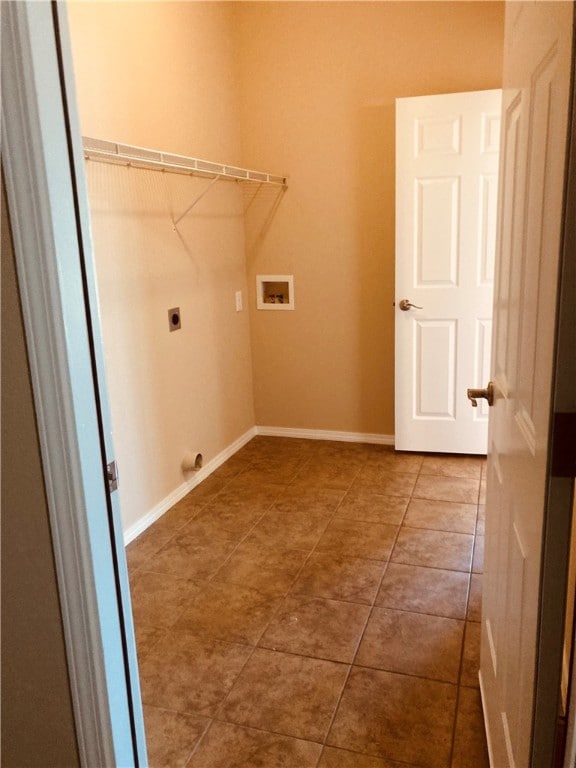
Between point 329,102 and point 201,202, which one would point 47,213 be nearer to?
point 201,202

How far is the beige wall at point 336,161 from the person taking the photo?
360cm

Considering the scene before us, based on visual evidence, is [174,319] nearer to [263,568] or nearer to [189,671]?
[263,568]

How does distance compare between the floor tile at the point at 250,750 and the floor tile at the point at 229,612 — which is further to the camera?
the floor tile at the point at 229,612

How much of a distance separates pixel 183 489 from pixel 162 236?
1341 millimetres

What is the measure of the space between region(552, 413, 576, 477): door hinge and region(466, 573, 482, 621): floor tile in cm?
156

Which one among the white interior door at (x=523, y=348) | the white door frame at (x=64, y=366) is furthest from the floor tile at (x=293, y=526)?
the white door frame at (x=64, y=366)

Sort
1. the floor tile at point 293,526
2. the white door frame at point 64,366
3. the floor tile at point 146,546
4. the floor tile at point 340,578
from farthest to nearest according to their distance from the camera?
1. the floor tile at point 293,526
2. the floor tile at point 146,546
3. the floor tile at point 340,578
4. the white door frame at point 64,366

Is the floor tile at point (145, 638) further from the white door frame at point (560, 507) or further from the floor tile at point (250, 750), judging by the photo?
the white door frame at point (560, 507)

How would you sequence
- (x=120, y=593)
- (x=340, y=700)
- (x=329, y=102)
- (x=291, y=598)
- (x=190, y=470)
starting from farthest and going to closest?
1. (x=329, y=102)
2. (x=190, y=470)
3. (x=291, y=598)
4. (x=340, y=700)
5. (x=120, y=593)

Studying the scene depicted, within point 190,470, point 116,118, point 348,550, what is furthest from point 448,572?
point 116,118

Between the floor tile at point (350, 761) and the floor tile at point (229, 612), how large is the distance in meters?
0.55

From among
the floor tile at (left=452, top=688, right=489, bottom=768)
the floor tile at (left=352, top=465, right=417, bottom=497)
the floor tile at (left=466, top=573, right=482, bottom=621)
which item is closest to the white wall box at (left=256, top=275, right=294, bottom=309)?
the floor tile at (left=352, top=465, right=417, bottom=497)

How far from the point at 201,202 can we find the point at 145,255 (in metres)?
0.70

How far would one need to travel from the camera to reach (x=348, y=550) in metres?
2.80
